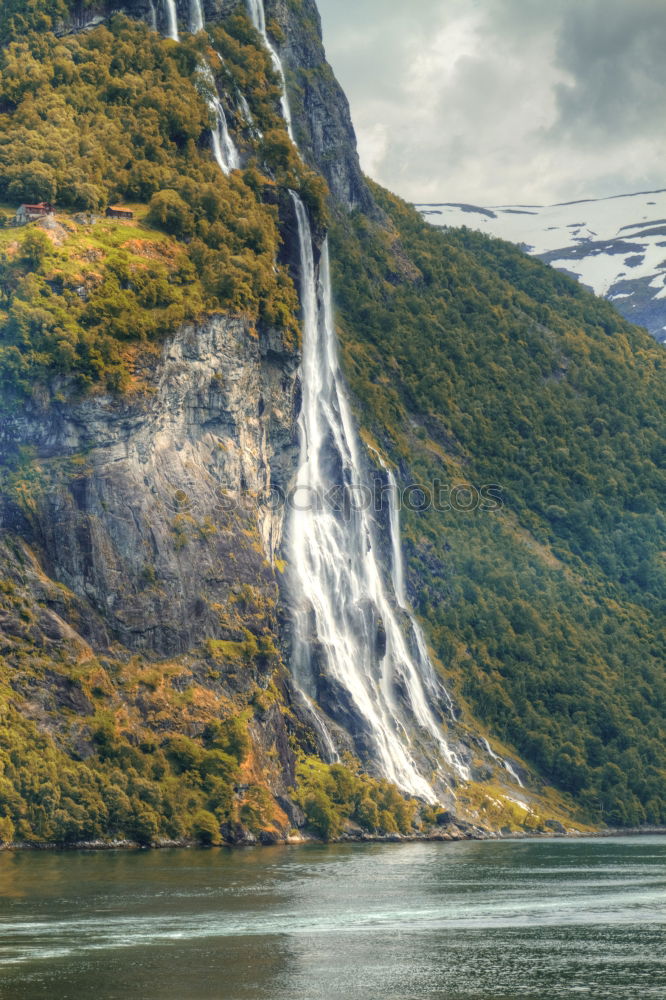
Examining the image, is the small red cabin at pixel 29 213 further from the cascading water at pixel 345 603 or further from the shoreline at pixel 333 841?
the shoreline at pixel 333 841

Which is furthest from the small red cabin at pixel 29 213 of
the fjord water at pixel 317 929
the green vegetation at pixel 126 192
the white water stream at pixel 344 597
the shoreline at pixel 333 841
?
the fjord water at pixel 317 929

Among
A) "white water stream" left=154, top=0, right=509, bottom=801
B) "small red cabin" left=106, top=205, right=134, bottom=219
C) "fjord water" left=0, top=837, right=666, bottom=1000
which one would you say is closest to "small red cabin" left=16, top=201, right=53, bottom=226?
"small red cabin" left=106, top=205, right=134, bottom=219

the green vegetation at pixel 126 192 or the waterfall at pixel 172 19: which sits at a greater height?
the waterfall at pixel 172 19

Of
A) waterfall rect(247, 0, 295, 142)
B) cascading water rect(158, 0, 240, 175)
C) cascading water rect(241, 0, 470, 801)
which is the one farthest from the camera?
waterfall rect(247, 0, 295, 142)

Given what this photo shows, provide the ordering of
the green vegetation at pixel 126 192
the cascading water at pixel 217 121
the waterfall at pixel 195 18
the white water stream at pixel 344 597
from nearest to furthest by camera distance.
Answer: the green vegetation at pixel 126 192 < the white water stream at pixel 344 597 < the cascading water at pixel 217 121 < the waterfall at pixel 195 18

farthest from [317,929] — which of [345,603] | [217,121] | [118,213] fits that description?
[217,121]

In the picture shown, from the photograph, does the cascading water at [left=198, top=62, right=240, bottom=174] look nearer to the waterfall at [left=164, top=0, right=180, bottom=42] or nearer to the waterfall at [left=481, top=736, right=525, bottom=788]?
the waterfall at [left=164, top=0, right=180, bottom=42]

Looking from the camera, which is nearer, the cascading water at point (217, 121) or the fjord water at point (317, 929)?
the fjord water at point (317, 929)
